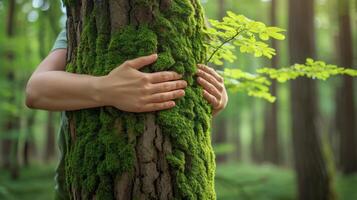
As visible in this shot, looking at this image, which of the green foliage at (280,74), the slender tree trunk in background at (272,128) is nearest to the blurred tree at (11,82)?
the slender tree trunk in background at (272,128)

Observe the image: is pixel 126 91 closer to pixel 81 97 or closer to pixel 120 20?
pixel 81 97

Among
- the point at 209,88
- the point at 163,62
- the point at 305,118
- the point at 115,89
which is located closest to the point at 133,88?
the point at 115,89

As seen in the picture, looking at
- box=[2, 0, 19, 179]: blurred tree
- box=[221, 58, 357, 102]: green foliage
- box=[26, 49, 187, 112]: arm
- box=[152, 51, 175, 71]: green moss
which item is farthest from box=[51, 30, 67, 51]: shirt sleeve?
box=[2, 0, 19, 179]: blurred tree

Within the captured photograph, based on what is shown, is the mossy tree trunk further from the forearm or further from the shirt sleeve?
the shirt sleeve

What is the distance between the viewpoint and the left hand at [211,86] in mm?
1949

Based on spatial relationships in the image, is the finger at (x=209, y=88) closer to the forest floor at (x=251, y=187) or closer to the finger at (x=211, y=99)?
the finger at (x=211, y=99)

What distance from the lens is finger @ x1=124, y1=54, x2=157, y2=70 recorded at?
172cm

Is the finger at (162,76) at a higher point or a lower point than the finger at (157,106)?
higher

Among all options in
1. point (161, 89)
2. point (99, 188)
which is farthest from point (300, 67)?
point (99, 188)

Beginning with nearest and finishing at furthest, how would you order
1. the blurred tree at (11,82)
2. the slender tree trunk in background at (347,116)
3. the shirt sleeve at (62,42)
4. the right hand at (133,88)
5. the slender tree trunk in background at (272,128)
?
the right hand at (133,88), the shirt sleeve at (62,42), the blurred tree at (11,82), the slender tree trunk in background at (347,116), the slender tree trunk in background at (272,128)

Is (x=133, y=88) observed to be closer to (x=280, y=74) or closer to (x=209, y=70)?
(x=209, y=70)

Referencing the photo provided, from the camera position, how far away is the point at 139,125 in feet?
5.69

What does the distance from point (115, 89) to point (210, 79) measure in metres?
0.50

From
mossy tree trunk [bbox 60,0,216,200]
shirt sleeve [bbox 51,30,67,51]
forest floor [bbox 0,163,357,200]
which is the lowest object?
forest floor [bbox 0,163,357,200]
